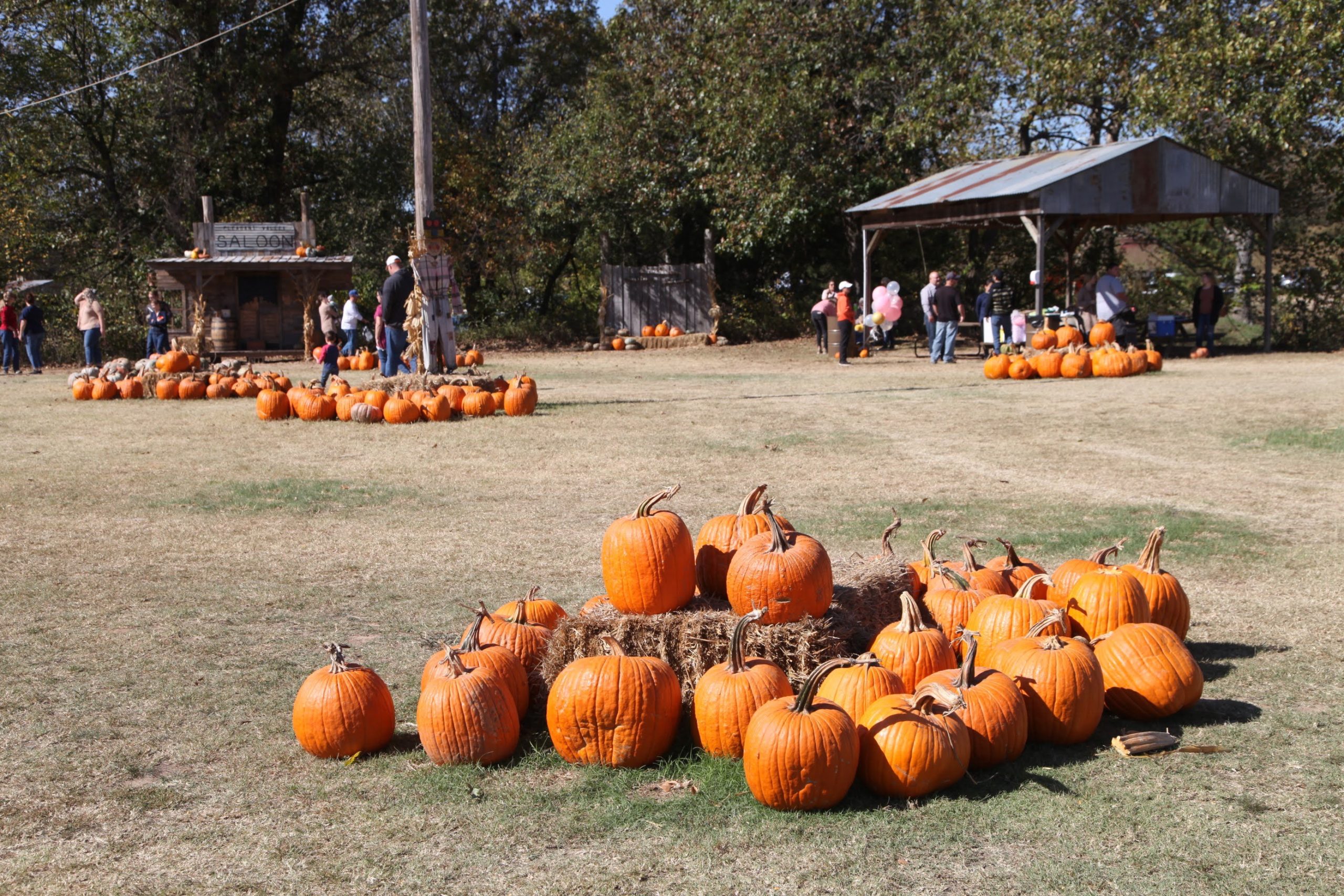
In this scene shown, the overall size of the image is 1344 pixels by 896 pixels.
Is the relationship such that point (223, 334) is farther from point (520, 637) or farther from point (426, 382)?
point (520, 637)

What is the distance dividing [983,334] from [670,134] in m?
11.9

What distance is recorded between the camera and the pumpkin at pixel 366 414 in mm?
14945

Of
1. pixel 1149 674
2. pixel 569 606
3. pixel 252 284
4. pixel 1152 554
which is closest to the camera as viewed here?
pixel 1149 674

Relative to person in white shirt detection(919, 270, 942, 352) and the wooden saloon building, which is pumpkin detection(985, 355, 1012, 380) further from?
the wooden saloon building

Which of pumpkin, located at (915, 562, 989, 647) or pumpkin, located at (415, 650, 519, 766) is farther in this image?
pumpkin, located at (915, 562, 989, 647)

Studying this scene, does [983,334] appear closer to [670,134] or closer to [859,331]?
[859,331]

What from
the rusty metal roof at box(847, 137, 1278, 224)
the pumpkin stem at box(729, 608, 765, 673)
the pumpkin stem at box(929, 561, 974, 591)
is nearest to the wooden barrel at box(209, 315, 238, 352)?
the rusty metal roof at box(847, 137, 1278, 224)

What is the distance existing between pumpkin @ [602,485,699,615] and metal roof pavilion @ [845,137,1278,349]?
19.0 meters

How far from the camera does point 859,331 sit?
27.4 meters

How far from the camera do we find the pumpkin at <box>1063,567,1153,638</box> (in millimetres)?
4984

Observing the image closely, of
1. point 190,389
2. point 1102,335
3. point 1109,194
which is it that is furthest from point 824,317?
point 190,389

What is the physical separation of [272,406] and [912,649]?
12.6m

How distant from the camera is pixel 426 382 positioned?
15672mm

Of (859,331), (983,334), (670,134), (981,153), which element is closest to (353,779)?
(983,334)
